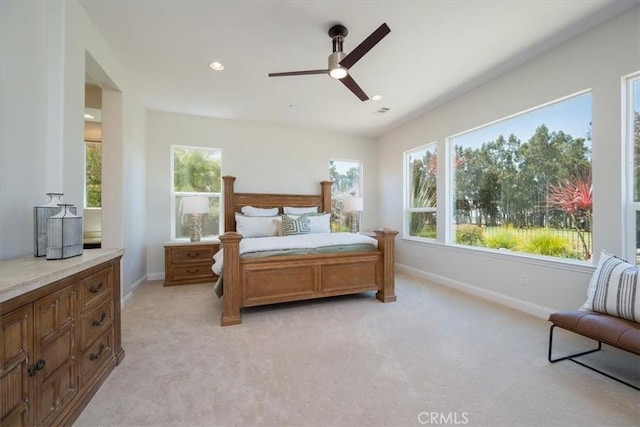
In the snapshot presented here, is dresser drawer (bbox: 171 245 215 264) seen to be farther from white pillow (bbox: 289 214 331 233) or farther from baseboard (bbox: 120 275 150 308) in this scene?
white pillow (bbox: 289 214 331 233)

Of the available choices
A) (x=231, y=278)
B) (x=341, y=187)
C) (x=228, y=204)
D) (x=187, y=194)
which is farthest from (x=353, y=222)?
(x=231, y=278)

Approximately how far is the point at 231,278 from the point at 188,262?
1.82 m

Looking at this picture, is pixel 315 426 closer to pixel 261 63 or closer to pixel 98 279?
pixel 98 279

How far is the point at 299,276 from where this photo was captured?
Result: 3.06 m

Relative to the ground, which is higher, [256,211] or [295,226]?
[256,211]

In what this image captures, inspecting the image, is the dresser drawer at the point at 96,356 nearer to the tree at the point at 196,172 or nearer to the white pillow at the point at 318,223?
the white pillow at the point at 318,223

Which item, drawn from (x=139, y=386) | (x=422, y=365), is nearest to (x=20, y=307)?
(x=139, y=386)

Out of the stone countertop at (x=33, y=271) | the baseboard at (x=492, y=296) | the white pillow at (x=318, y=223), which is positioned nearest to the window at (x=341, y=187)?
the white pillow at (x=318, y=223)

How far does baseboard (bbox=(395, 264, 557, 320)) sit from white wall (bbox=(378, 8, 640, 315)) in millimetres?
11

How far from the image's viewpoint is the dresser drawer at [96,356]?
1.53 meters

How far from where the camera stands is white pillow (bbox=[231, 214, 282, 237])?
4168 mm

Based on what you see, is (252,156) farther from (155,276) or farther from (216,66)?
(155,276)

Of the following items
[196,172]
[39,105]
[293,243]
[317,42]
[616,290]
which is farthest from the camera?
[196,172]

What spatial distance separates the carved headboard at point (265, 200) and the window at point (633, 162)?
393cm
